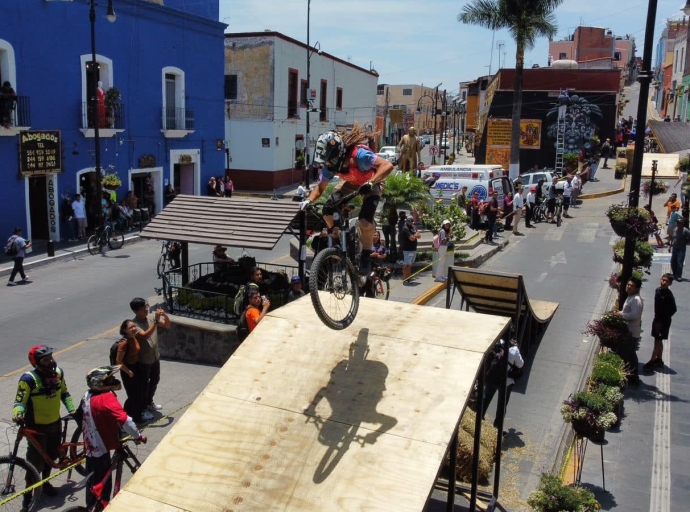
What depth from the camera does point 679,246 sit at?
17.9 m

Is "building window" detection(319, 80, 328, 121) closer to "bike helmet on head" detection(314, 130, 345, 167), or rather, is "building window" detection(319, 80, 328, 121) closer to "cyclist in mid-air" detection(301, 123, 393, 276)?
"cyclist in mid-air" detection(301, 123, 393, 276)

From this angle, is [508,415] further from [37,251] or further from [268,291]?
[37,251]

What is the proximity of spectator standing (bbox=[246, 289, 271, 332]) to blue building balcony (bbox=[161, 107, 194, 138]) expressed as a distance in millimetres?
20451

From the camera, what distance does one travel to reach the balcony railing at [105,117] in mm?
24672

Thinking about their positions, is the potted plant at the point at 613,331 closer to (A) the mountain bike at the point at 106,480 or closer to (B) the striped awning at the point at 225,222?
(B) the striped awning at the point at 225,222

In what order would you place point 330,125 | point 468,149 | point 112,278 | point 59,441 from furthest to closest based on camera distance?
point 468,149 < point 330,125 < point 112,278 < point 59,441

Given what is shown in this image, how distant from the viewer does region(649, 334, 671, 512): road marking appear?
27.1 feet

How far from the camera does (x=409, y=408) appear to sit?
609 centimetres

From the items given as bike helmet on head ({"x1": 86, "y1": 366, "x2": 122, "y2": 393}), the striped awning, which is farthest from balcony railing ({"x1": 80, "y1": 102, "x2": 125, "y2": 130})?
bike helmet on head ({"x1": 86, "y1": 366, "x2": 122, "y2": 393})

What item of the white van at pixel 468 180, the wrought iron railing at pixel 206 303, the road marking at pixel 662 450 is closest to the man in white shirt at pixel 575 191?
the white van at pixel 468 180

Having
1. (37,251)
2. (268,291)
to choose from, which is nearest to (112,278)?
(37,251)

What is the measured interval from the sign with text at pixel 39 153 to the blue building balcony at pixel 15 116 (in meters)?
0.33

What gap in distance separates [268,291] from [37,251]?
A: 12.1m

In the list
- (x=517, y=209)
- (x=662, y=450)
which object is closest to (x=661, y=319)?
(x=662, y=450)
